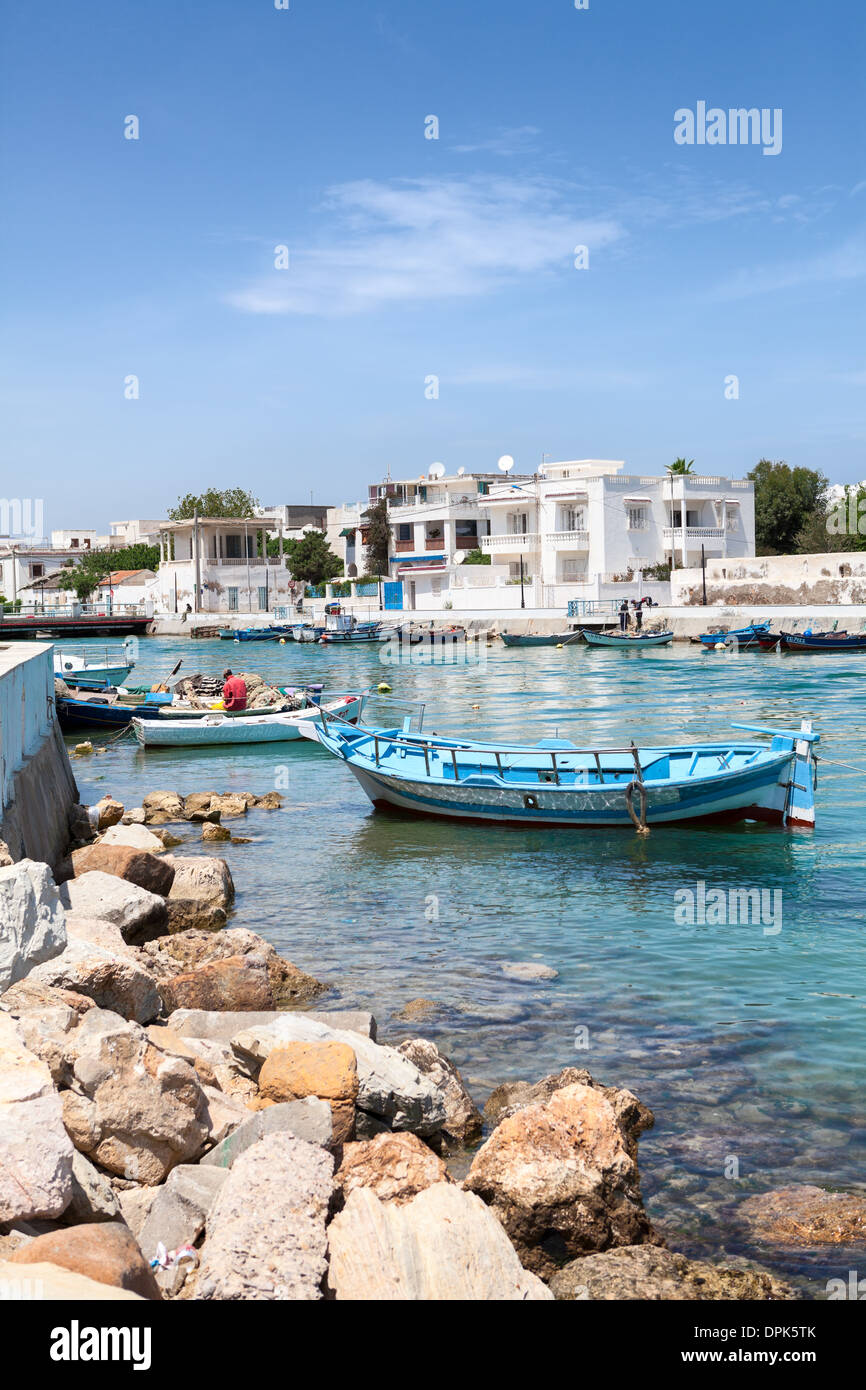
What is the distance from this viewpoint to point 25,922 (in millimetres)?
7051

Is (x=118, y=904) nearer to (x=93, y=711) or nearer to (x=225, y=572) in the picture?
(x=93, y=711)

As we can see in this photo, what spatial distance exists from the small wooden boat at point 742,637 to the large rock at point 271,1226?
53109mm

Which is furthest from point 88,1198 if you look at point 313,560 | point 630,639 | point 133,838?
point 313,560

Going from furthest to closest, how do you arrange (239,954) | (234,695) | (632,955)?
(234,695), (632,955), (239,954)

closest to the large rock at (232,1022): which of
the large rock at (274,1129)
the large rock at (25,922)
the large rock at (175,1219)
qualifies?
the large rock at (25,922)

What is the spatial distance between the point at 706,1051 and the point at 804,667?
1591 inches

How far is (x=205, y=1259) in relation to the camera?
4.77 m

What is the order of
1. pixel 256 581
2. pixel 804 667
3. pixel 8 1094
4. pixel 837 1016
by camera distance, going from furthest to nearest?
pixel 256 581 < pixel 804 667 < pixel 837 1016 < pixel 8 1094

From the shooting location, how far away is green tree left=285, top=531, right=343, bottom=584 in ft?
330

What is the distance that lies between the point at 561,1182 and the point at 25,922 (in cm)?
337

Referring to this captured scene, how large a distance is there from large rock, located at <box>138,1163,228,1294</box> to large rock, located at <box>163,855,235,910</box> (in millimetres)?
7555

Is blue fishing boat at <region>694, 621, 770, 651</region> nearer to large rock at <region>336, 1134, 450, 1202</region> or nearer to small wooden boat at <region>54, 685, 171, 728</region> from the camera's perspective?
small wooden boat at <region>54, 685, 171, 728</region>
